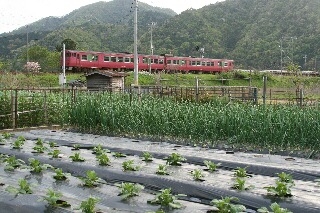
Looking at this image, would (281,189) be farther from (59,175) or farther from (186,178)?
(59,175)

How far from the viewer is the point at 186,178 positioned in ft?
12.9

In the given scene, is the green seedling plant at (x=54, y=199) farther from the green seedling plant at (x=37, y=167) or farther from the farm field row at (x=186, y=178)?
the green seedling plant at (x=37, y=167)

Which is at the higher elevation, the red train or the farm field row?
the red train

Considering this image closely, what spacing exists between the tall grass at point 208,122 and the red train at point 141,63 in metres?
18.9

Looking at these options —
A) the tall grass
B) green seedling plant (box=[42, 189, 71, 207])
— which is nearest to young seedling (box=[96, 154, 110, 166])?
green seedling plant (box=[42, 189, 71, 207])

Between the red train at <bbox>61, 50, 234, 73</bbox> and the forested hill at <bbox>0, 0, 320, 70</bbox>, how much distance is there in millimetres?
13535

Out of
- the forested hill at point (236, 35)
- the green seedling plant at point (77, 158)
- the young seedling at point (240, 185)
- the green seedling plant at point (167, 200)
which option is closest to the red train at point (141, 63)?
the forested hill at point (236, 35)

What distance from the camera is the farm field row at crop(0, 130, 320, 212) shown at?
318 cm

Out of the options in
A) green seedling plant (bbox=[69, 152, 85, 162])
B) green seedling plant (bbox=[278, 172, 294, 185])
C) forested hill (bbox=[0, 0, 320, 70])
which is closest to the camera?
green seedling plant (bbox=[278, 172, 294, 185])

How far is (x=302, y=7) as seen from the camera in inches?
2044

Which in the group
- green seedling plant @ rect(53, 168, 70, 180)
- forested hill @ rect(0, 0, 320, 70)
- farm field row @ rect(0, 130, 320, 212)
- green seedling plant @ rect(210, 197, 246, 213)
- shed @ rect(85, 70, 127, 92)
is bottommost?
farm field row @ rect(0, 130, 320, 212)

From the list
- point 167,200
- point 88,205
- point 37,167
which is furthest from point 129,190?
point 37,167

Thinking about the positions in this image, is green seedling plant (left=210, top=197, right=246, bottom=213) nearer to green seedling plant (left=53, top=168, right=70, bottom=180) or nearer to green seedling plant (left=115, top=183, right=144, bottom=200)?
green seedling plant (left=115, top=183, right=144, bottom=200)

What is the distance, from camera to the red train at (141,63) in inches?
1064
